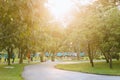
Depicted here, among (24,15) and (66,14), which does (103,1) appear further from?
(24,15)

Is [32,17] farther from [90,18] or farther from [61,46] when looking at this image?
[61,46]

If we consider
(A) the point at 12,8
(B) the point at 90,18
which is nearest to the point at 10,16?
(A) the point at 12,8

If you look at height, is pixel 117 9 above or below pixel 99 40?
above

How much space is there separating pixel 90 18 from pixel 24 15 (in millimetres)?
19060

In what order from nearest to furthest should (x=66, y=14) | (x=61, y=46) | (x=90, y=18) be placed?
(x=90, y=18) < (x=66, y=14) < (x=61, y=46)

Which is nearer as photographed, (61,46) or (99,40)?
(99,40)

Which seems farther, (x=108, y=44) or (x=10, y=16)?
(x=108, y=44)

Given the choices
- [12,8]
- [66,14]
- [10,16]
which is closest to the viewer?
[12,8]

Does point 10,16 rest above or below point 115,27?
below

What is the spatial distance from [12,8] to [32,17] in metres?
0.51

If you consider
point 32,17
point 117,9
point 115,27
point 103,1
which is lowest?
point 32,17

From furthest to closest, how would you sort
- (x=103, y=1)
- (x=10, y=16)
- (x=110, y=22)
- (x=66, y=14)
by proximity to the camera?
(x=66, y=14)
(x=103, y=1)
(x=110, y=22)
(x=10, y=16)

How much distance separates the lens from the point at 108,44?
23.2 metres

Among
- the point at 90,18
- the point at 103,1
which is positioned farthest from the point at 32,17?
the point at 103,1
